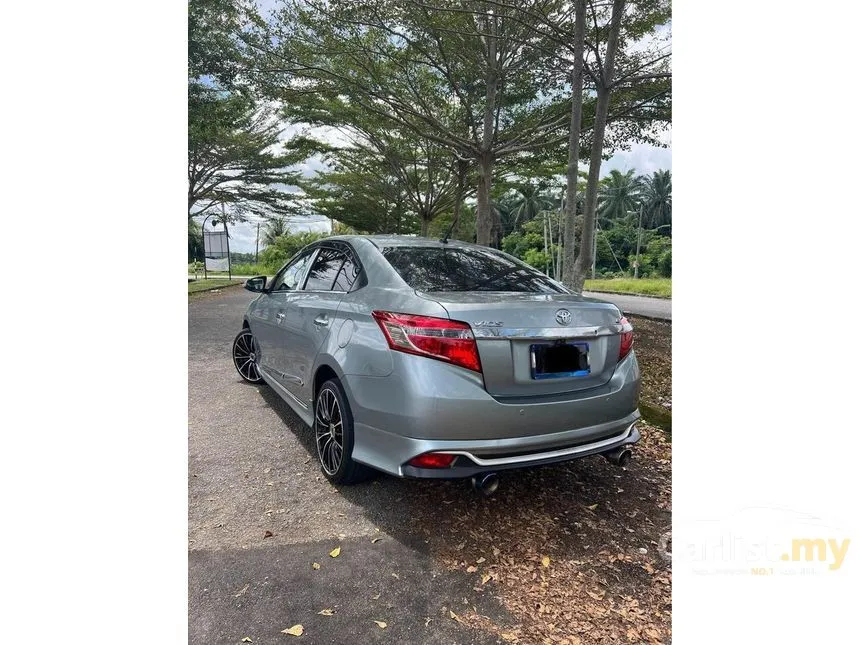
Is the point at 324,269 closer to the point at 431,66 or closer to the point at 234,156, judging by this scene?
the point at 431,66

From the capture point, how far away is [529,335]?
2.13m

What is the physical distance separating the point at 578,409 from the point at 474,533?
0.77 meters

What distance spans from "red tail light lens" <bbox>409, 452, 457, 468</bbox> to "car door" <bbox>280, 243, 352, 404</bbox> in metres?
0.99

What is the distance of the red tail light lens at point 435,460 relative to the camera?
2.05 m

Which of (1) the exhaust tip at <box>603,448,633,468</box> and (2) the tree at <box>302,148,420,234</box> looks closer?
(1) the exhaust tip at <box>603,448,633,468</box>

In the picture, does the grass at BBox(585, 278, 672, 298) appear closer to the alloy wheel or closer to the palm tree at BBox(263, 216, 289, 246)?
the alloy wheel

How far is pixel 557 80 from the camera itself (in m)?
8.64

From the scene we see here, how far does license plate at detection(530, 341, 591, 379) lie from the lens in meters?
2.14

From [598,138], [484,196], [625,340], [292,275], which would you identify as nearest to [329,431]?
[292,275]

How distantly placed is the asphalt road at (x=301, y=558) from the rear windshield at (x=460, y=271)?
117 cm

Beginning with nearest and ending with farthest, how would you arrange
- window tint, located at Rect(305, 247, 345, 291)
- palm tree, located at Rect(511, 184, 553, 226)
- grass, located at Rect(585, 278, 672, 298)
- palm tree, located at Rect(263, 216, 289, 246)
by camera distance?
window tint, located at Rect(305, 247, 345, 291)
grass, located at Rect(585, 278, 672, 298)
palm tree, located at Rect(263, 216, 289, 246)
palm tree, located at Rect(511, 184, 553, 226)

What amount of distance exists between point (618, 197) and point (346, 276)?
48728 millimetres

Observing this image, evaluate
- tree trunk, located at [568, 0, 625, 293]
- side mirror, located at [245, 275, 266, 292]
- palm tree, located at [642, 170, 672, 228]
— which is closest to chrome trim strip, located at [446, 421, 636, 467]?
side mirror, located at [245, 275, 266, 292]

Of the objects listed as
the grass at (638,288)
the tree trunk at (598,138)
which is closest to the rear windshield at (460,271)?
the tree trunk at (598,138)
